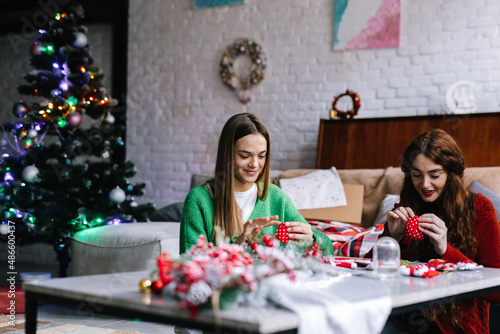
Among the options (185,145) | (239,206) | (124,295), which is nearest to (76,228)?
(185,145)

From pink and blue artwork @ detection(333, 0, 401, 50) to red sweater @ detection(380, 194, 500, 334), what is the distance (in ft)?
9.51

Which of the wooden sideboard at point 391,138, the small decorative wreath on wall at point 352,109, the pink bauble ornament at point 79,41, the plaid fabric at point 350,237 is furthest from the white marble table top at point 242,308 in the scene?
the pink bauble ornament at point 79,41

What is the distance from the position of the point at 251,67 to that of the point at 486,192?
2.64m

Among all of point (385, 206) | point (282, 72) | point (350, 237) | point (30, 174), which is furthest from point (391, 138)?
point (30, 174)

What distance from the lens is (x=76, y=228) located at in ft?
14.5

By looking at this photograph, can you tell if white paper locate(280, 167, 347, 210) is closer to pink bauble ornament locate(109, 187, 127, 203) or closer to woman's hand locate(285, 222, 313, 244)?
pink bauble ornament locate(109, 187, 127, 203)

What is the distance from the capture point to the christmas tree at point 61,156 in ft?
14.6

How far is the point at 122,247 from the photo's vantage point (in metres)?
3.56

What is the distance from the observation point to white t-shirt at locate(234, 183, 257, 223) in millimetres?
2068

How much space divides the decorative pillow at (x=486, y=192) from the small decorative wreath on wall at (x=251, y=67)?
2.40 meters

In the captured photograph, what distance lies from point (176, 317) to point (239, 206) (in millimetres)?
1029

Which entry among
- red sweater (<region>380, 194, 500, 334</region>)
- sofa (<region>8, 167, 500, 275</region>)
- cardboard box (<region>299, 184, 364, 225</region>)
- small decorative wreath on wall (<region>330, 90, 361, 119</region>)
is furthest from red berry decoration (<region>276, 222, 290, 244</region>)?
small decorative wreath on wall (<region>330, 90, 361, 119</region>)

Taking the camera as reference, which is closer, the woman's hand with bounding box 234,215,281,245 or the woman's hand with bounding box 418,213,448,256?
the woman's hand with bounding box 234,215,281,245

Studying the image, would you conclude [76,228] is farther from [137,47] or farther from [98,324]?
[137,47]
